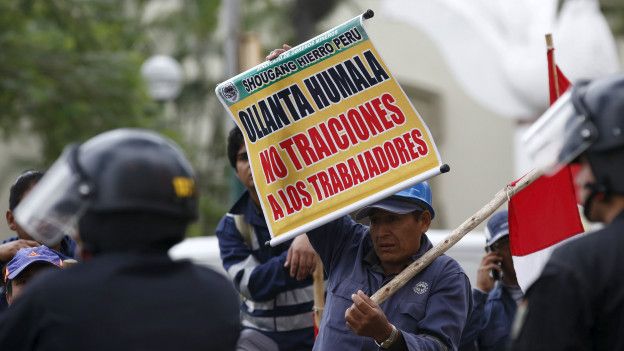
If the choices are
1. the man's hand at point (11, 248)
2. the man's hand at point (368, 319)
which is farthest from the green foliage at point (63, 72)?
the man's hand at point (368, 319)

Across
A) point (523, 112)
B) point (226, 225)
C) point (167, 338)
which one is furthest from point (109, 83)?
point (167, 338)

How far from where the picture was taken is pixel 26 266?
5.36m

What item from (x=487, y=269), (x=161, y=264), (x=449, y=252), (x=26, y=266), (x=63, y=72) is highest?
(x=63, y=72)

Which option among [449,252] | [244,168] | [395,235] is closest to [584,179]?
[395,235]

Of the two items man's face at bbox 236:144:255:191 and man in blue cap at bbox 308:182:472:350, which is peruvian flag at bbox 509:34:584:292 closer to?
man in blue cap at bbox 308:182:472:350

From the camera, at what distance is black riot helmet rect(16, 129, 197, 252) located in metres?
3.23

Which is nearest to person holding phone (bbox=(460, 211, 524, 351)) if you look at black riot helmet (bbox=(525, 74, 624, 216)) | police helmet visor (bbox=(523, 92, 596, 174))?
police helmet visor (bbox=(523, 92, 596, 174))

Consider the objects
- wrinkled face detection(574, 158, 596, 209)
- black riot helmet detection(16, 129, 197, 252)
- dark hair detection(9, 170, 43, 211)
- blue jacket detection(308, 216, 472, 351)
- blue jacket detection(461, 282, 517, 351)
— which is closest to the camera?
black riot helmet detection(16, 129, 197, 252)

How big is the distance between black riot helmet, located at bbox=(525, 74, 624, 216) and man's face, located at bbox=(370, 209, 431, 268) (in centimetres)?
147

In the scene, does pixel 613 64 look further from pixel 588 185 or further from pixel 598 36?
pixel 588 185

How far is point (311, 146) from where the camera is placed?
5.00 meters

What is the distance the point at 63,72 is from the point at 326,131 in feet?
44.5

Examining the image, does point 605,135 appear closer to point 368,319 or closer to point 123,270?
point 123,270

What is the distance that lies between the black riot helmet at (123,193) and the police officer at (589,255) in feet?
3.03
